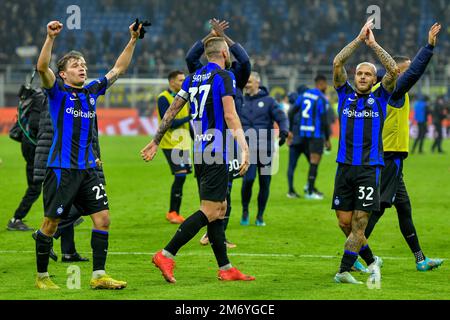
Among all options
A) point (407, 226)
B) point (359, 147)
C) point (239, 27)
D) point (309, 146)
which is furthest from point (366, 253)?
point (239, 27)

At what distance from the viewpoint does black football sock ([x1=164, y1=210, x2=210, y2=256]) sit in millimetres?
8711

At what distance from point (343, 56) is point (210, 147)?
5.02 ft

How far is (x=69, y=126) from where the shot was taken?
8453 mm

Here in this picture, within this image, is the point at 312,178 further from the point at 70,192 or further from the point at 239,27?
the point at 239,27

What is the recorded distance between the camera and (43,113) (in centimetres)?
1123

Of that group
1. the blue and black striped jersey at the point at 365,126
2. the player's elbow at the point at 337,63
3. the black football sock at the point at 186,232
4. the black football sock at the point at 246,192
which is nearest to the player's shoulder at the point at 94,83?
the black football sock at the point at 186,232

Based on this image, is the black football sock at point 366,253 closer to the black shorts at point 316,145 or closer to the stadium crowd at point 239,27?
the black shorts at point 316,145

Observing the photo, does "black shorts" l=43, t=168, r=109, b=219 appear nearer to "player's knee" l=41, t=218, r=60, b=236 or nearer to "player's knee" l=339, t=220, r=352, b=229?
"player's knee" l=41, t=218, r=60, b=236

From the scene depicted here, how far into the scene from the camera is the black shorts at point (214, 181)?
344 inches

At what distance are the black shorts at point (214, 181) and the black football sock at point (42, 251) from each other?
1.52 metres

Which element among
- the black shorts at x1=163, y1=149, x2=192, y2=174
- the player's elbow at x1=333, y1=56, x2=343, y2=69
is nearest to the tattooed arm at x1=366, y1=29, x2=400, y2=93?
the player's elbow at x1=333, y1=56, x2=343, y2=69

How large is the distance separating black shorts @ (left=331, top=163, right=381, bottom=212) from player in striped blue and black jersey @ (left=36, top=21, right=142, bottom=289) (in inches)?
89.6
